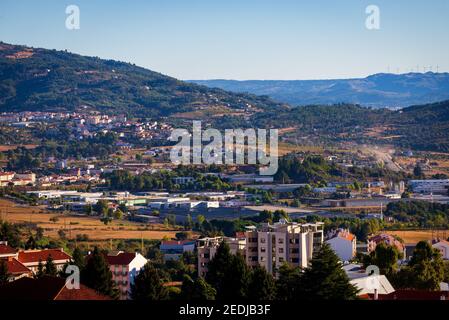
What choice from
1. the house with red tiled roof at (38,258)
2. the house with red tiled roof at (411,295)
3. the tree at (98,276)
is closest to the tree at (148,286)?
the tree at (98,276)

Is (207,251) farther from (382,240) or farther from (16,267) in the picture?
(382,240)

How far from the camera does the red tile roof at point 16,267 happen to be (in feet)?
82.7

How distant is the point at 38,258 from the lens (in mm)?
28031


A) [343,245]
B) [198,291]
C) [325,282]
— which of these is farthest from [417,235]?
[325,282]

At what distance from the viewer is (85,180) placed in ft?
228

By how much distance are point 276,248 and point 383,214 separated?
23906mm

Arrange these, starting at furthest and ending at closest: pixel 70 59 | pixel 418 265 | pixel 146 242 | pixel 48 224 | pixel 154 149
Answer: pixel 70 59, pixel 154 149, pixel 48 224, pixel 146 242, pixel 418 265

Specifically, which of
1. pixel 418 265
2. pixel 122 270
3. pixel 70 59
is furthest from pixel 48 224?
pixel 70 59

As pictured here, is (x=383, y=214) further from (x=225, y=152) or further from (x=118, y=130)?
(x=118, y=130)

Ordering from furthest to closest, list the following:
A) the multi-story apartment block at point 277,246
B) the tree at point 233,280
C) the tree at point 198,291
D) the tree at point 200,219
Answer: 1. the tree at point 200,219
2. the multi-story apartment block at point 277,246
3. the tree at point 198,291
4. the tree at point 233,280

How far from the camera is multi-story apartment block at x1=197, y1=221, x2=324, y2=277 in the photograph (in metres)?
26.9

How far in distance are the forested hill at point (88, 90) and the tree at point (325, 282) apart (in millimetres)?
92548

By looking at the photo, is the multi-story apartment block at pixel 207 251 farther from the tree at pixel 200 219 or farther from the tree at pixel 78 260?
the tree at pixel 200 219
